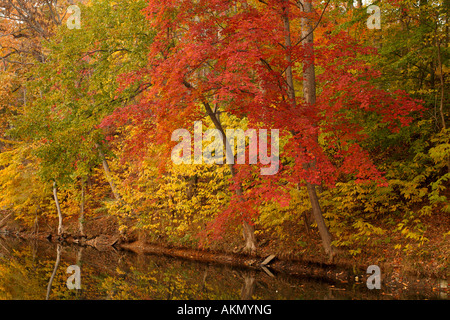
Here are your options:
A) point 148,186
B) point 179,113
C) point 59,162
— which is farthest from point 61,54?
point 148,186

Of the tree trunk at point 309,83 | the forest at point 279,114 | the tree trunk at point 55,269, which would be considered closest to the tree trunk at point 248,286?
the forest at point 279,114

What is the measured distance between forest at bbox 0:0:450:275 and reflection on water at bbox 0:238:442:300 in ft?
3.81

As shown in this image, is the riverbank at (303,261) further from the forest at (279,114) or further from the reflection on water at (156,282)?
the reflection on water at (156,282)

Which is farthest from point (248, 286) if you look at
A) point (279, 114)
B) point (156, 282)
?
point (279, 114)

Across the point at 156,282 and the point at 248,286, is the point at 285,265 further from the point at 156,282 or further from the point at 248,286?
the point at 156,282

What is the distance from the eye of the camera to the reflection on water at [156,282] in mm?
7789

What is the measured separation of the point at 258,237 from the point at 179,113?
16.3 ft

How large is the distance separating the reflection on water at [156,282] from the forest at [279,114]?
1160 millimetres

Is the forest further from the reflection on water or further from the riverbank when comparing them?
the reflection on water

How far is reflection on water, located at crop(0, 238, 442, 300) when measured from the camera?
7789 millimetres

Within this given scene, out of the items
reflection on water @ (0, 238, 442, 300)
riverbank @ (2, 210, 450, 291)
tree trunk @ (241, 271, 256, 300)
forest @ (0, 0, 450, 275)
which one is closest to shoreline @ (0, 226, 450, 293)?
riverbank @ (2, 210, 450, 291)
